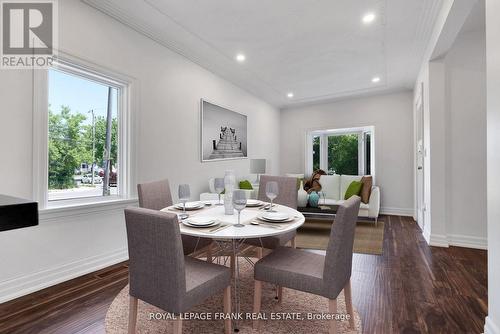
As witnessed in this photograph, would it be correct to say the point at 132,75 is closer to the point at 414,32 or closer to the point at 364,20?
the point at 364,20

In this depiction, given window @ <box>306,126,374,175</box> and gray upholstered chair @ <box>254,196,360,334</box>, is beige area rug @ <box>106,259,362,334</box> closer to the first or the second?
gray upholstered chair @ <box>254,196,360,334</box>

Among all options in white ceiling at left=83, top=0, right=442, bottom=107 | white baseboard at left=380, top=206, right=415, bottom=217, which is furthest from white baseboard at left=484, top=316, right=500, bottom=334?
white baseboard at left=380, top=206, right=415, bottom=217

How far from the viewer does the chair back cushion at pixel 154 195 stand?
2.29m

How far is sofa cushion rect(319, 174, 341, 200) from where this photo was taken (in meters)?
5.23

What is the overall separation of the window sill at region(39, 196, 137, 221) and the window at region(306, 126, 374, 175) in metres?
4.88

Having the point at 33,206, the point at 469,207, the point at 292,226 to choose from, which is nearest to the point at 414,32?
the point at 469,207

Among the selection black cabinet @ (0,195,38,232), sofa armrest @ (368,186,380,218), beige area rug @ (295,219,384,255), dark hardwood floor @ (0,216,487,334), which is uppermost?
black cabinet @ (0,195,38,232)

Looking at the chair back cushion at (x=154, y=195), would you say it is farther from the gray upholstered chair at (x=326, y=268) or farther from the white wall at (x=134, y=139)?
the gray upholstered chair at (x=326, y=268)

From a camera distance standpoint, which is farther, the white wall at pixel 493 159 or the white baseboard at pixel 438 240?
the white baseboard at pixel 438 240

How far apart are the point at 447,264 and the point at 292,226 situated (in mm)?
2274

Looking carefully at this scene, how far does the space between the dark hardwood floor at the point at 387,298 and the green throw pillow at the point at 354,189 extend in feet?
5.66

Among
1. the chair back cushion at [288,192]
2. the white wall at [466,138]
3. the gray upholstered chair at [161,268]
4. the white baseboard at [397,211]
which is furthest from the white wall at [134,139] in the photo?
the white baseboard at [397,211]

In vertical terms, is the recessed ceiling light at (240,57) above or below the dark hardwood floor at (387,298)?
above

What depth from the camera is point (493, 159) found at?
1502 mm
